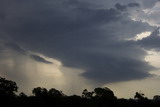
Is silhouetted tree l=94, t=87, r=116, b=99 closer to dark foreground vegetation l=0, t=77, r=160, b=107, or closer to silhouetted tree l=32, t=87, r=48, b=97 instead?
dark foreground vegetation l=0, t=77, r=160, b=107

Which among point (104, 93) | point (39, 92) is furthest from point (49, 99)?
point (104, 93)

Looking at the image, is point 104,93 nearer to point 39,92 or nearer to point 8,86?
point 39,92

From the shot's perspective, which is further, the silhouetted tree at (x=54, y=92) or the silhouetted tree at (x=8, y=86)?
the silhouetted tree at (x=54, y=92)

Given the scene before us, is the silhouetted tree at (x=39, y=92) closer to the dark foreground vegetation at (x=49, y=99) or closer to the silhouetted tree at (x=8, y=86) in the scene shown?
the dark foreground vegetation at (x=49, y=99)

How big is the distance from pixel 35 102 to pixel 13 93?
1141 centimetres

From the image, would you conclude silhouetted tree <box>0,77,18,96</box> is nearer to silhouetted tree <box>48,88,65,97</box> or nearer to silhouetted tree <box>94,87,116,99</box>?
silhouetted tree <box>48,88,65,97</box>

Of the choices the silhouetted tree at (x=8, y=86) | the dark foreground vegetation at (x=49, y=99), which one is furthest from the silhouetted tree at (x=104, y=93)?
the silhouetted tree at (x=8, y=86)

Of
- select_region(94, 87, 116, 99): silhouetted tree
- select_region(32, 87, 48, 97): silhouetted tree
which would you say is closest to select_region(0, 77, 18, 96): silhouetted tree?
select_region(32, 87, 48, 97): silhouetted tree

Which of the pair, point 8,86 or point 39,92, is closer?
point 8,86

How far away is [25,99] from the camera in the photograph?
161500mm

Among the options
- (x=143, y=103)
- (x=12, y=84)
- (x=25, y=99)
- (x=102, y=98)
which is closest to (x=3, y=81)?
(x=12, y=84)

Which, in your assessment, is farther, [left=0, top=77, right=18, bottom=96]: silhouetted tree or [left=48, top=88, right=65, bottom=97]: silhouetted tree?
[left=48, top=88, right=65, bottom=97]: silhouetted tree

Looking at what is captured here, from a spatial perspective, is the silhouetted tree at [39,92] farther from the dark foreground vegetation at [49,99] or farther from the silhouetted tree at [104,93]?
the silhouetted tree at [104,93]

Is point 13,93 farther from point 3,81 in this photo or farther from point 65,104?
point 65,104
